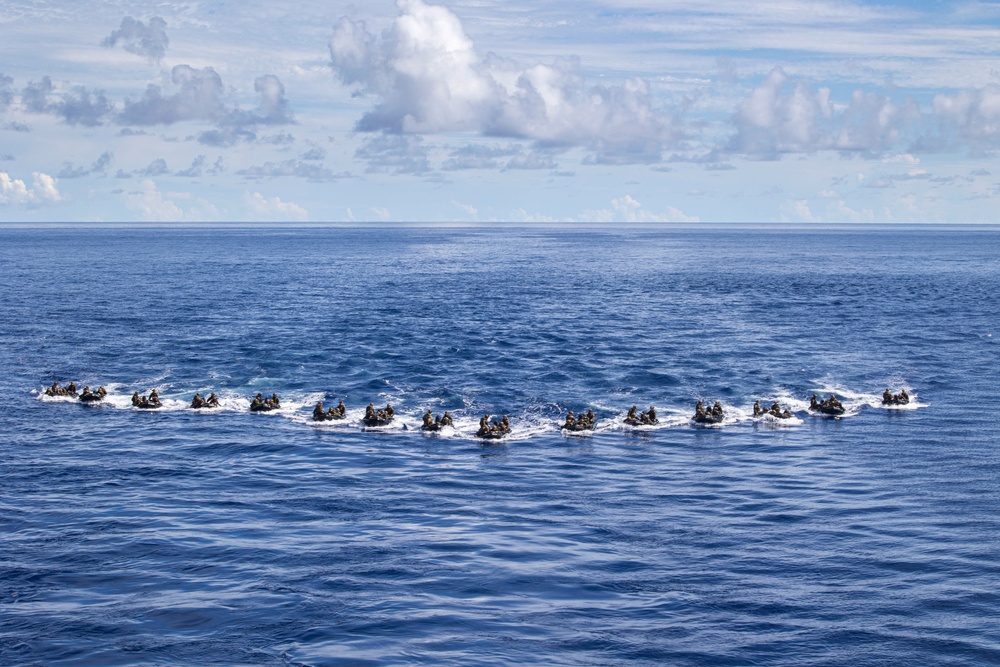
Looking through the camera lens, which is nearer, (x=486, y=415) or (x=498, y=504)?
(x=498, y=504)

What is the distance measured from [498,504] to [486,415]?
16795 millimetres

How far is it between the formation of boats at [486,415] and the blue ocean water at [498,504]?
1.00 m

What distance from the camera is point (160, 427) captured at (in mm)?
67062

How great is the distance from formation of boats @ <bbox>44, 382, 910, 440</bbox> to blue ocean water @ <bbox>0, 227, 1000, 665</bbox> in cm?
100

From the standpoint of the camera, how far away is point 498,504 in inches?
1993

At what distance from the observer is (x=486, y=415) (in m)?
67.1

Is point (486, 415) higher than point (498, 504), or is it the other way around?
point (486, 415)

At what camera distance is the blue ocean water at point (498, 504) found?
35562 mm

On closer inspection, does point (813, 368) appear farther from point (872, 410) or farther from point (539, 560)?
point (539, 560)

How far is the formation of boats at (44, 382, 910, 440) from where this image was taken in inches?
2601

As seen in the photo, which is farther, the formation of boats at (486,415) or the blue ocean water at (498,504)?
the formation of boats at (486,415)

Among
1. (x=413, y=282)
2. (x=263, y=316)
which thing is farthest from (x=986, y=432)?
(x=413, y=282)

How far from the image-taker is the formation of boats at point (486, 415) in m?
66.1

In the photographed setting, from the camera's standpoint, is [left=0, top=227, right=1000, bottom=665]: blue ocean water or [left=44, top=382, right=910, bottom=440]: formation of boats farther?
[left=44, top=382, right=910, bottom=440]: formation of boats
